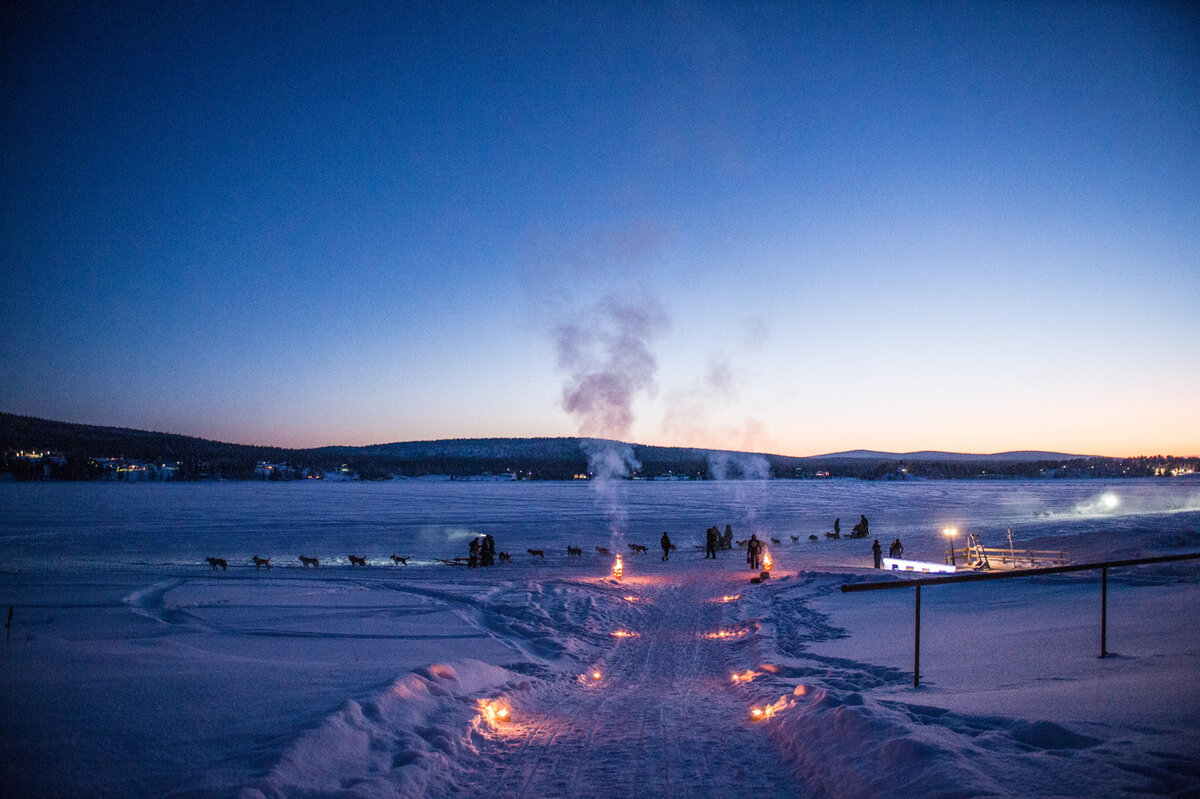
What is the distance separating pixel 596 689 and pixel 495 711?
1.72 m

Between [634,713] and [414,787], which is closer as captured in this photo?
[414,787]

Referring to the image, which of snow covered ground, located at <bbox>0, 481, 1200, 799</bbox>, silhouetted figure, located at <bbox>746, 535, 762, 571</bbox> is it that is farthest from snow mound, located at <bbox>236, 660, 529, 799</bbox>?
silhouetted figure, located at <bbox>746, 535, 762, 571</bbox>

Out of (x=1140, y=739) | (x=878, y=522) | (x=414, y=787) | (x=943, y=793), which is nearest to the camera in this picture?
(x=943, y=793)

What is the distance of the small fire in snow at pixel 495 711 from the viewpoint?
6.23 m

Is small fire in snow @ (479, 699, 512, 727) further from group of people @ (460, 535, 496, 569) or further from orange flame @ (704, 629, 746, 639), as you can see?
group of people @ (460, 535, 496, 569)

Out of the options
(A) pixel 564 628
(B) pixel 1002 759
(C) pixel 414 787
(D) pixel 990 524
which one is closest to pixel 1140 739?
(B) pixel 1002 759

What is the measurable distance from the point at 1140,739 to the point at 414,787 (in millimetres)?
5010

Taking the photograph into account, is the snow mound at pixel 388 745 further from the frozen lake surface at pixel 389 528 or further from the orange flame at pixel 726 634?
the frozen lake surface at pixel 389 528

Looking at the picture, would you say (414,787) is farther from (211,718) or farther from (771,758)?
(771,758)

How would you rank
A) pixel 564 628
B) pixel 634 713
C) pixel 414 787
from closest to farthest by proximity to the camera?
1. pixel 414 787
2. pixel 634 713
3. pixel 564 628

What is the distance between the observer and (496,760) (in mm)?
5203

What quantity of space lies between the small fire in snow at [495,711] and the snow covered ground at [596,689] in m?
0.09

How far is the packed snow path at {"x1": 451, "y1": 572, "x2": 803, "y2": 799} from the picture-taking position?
466cm

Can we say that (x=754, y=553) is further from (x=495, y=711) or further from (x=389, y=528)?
(x=389, y=528)
